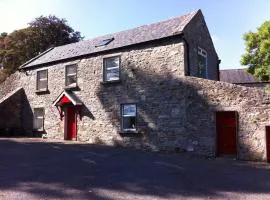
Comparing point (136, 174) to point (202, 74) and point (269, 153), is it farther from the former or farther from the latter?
point (202, 74)

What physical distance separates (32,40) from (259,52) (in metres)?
23.9

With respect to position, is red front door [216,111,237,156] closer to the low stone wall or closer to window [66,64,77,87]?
the low stone wall

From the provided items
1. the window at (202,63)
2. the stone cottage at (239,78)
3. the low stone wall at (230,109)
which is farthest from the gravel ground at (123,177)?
the stone cottage at (239,78)

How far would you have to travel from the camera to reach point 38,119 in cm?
2378

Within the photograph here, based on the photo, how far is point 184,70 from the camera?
1677cm

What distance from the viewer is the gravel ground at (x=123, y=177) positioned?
8.10 meters

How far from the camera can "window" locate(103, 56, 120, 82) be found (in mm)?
19406

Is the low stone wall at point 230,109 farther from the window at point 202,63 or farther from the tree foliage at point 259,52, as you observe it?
the tree foliage at point 259,52

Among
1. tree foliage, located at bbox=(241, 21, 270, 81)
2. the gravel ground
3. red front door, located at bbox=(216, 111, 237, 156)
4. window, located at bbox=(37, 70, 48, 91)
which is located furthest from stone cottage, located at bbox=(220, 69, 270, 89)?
the gravel ground

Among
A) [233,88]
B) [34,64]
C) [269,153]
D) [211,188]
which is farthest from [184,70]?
[34,64]

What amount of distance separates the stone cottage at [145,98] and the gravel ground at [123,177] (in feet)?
6.18

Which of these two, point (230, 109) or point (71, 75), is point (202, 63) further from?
point (71, 75)

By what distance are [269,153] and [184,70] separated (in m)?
5.56

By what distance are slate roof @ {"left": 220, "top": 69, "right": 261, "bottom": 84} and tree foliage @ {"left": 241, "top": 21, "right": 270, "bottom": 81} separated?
395 inches
